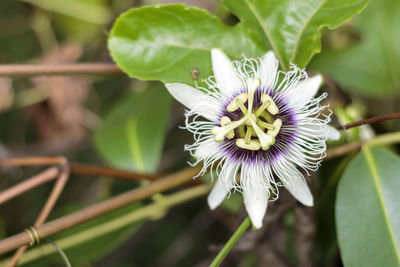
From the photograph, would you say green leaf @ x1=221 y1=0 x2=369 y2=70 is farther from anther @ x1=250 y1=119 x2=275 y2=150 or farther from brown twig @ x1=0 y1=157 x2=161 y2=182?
brown twig @ x1=0 y1=157 x2=161 y2=182

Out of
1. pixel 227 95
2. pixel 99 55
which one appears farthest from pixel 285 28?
pixel 99 55

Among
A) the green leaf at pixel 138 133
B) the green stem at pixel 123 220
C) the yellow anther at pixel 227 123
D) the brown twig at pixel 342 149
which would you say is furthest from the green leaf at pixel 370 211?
the green leaf at pixel 138 133

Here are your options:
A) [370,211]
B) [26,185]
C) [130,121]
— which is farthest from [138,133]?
[370,211]

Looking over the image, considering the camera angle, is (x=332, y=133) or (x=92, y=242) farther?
(x=92, y=242)

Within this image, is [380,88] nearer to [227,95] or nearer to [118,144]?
[227,95]

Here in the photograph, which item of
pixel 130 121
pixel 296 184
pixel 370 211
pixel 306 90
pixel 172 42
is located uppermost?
pixel 130 121

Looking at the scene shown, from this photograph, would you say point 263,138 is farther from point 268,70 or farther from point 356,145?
point 356,145

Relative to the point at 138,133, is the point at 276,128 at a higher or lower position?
lower

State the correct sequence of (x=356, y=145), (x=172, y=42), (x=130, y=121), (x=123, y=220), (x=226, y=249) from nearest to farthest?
(x=226, y=249), (x=172, y=42), (x=356, y=145), (x=123, y=220), (x=130, y=121)
